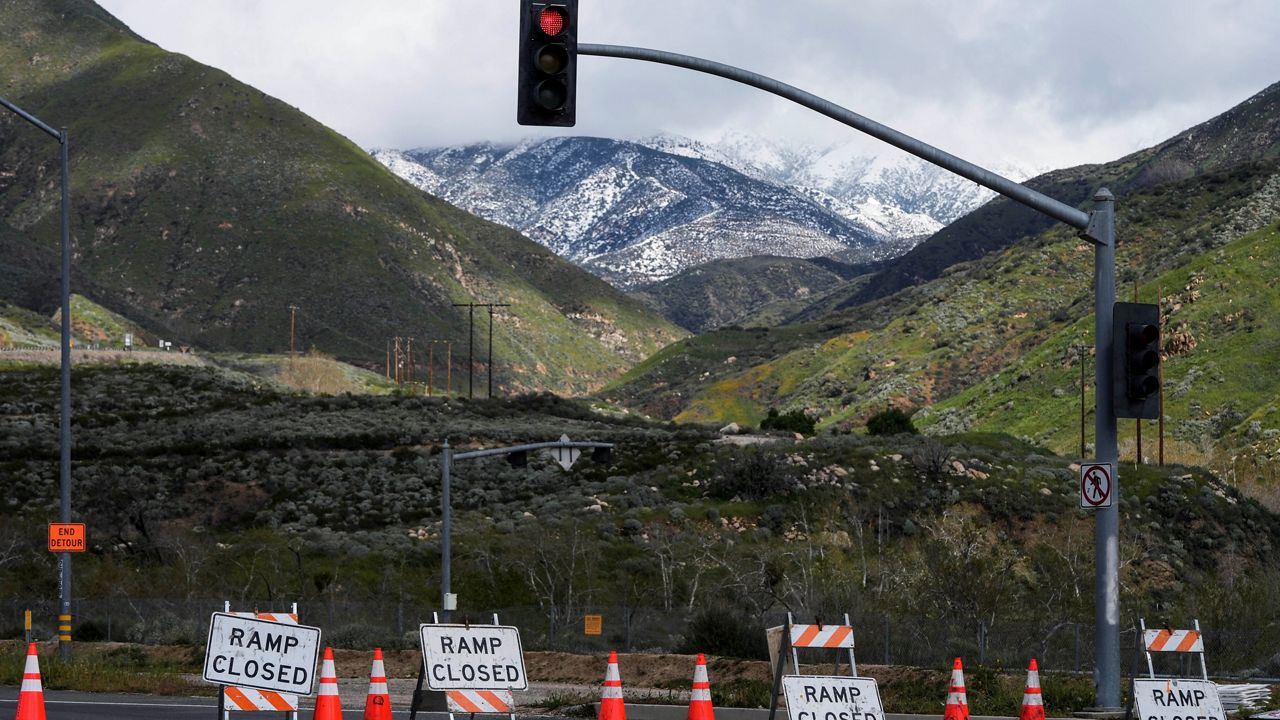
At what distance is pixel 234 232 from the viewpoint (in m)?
165

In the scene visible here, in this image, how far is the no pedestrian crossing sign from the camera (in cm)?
1725

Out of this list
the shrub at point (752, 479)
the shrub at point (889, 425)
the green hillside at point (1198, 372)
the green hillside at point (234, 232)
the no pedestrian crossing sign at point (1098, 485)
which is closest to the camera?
the no pedestrian crossing sign at point (1098, 485)

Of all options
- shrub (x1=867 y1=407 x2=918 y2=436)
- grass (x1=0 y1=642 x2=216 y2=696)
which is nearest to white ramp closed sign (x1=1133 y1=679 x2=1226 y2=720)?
grass (x1=0 y1=642 x2=216 y2=696)

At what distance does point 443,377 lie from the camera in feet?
553

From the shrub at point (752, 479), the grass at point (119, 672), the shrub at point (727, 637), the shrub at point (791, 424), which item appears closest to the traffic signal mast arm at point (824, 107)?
the grass at point (119, 672)

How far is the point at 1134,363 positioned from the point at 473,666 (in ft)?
23.9

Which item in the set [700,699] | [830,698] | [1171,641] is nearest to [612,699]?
[700,699]

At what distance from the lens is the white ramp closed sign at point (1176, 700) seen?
14422 mm

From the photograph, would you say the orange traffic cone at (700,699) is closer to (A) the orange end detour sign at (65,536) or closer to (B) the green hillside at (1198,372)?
(A) the orange end detour sign at (65,536)

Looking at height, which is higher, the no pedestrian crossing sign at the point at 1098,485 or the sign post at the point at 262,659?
the no pedestrian crossing sign at the point at 1098,485

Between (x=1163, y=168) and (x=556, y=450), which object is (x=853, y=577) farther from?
(x=1163, y=168)

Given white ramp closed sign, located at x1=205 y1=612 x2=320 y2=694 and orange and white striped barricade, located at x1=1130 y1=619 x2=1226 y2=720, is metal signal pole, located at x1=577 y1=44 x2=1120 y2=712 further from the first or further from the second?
white ramp closed sign, located at x1=205 y1=612 x2=320 y2=694

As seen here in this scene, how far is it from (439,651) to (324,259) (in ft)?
494

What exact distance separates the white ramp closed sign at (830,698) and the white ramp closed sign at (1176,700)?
7.36 ft
